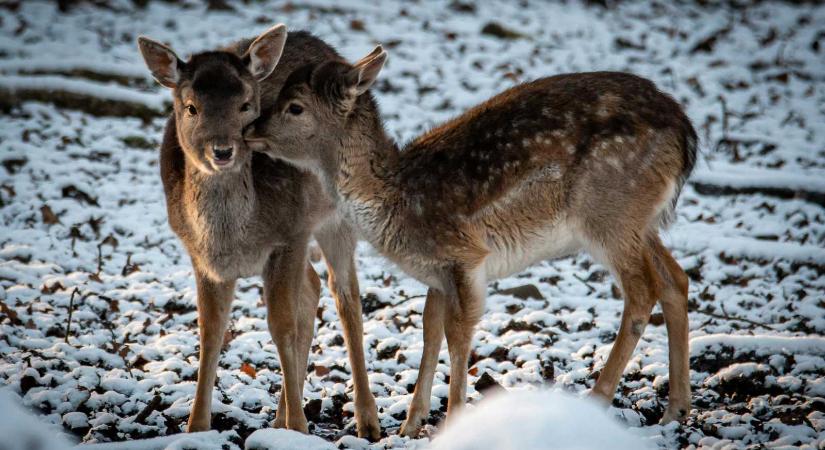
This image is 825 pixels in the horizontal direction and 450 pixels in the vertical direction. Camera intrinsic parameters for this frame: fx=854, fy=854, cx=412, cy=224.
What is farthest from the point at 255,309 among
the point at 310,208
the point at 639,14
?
the point at 639,14

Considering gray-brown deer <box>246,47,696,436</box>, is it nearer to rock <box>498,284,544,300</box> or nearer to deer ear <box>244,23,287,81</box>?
deer ear <box>244,23,287,81</box>

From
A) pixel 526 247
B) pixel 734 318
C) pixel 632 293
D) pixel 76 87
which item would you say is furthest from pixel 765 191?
pixel 76 87

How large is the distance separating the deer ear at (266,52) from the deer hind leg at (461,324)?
1.99 metres

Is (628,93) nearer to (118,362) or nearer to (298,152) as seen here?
(298,152)

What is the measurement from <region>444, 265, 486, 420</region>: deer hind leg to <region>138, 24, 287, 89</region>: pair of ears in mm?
2011

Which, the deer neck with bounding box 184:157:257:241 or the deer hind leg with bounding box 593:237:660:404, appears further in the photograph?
the deer hind leg with bounding box 593:237:660:404

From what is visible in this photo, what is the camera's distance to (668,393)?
585 centimetres

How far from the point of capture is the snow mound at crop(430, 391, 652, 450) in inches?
133

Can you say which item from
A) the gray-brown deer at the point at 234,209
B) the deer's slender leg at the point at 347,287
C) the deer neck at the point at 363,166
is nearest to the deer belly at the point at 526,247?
the deer neck at the point at 363,166

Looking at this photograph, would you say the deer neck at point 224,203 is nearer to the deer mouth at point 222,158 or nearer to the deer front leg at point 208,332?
the deer mouth at point 222,158

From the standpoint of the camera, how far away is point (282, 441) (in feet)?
16.0

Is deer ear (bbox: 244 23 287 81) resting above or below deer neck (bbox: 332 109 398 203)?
above

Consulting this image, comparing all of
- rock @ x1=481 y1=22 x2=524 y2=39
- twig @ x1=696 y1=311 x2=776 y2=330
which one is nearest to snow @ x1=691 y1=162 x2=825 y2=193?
twig @ x1=696 y1=311 x2=776 y2=330

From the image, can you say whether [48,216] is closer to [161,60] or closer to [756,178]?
[161,60]
